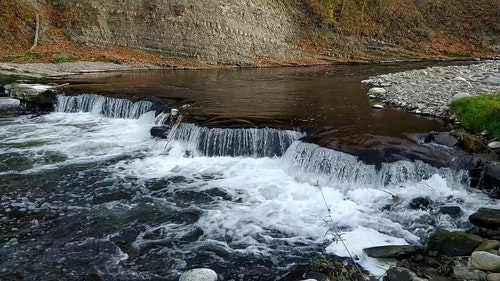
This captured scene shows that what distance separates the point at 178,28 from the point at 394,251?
82.3 feet

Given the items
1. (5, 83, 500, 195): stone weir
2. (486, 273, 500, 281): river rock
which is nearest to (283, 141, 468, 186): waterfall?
(5, 83, 500, 195): stone weir

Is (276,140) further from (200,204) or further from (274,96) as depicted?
(274,96)

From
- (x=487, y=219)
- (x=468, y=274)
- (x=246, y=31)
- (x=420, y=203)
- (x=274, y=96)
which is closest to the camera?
(x=468, y=274)

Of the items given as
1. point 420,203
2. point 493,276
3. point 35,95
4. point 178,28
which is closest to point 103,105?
point 35,95

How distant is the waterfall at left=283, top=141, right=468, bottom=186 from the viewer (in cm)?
847

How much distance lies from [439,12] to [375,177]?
121 feet

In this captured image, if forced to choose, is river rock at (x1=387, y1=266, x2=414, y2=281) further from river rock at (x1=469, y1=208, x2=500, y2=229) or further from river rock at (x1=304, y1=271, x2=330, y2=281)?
river rock at (x1=469, y1=208, x2=500, y2=229)

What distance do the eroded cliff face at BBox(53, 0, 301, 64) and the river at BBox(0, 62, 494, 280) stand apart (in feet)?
46.2

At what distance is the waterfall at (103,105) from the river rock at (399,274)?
1088 centimetres

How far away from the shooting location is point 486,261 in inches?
197

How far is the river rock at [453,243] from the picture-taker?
5.80m

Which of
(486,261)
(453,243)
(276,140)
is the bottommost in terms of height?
(453,243)

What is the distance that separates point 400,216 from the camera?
7539 mm

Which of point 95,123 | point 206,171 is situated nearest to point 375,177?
point 206,171
